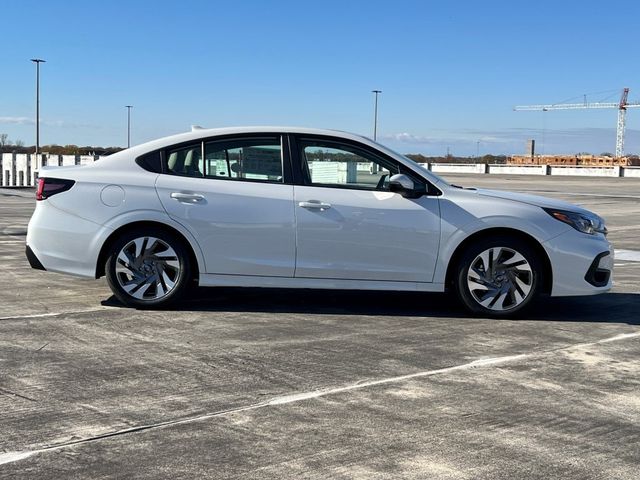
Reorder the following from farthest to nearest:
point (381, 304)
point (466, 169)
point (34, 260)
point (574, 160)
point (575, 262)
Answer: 1. point (574, 160)
2. point (466, 169)
3. point (381, 304)
4. point (34, 260)
5. point (575, 262)

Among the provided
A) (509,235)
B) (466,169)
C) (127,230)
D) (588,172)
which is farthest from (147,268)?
(466,169)

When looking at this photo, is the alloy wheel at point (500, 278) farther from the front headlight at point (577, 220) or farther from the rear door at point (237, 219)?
the rear door at point (237, 219)

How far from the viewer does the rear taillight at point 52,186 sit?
685 centimetres

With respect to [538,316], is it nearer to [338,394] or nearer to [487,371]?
A: [487,371]

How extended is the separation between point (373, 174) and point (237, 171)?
3.96 ft

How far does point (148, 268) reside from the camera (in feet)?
22.5

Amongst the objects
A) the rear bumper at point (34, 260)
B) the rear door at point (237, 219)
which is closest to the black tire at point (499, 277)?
the rear door at point (237, 219)

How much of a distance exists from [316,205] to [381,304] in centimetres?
138

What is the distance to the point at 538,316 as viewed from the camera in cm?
717

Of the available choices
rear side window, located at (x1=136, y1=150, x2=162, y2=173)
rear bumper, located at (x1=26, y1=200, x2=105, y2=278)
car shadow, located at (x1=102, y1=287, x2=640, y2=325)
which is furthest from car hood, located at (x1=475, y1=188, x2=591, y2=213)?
rear bumper, located at (x1=26, y1=200, x2=105, y2=278)

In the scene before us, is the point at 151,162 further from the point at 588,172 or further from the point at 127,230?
the point at 588,172

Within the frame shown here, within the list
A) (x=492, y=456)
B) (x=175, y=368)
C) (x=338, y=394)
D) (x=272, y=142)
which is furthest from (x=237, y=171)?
(x=492, y=456)

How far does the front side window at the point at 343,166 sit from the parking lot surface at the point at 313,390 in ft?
3.87

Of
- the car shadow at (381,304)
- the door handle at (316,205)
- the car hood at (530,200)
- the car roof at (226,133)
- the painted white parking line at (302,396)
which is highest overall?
the car roof at (226,133)
